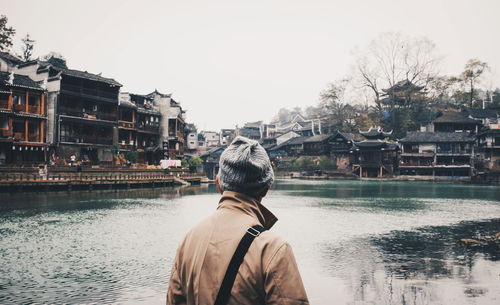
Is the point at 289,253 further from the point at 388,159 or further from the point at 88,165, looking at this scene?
→ the point at 388,159

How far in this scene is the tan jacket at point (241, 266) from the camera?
236 cm

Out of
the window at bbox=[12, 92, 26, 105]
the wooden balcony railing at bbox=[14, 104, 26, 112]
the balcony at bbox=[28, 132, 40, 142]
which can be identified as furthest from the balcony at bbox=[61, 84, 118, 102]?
the balcony at bbox=[28, 132, 40, 142]

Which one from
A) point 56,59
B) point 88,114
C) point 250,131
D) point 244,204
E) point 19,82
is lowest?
point 244,204

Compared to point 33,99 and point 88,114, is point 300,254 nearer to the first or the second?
point 33,99

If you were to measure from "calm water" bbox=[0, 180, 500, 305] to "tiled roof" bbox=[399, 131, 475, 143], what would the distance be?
46.4m

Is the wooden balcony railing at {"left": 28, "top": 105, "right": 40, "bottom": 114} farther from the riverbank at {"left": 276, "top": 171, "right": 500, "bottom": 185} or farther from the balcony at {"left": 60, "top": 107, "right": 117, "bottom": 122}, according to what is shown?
the riverbank at {"left": 276, "top": 171, "right": 500, "bottom": 185}

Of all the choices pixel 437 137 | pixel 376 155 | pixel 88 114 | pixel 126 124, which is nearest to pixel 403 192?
pixel 437 137

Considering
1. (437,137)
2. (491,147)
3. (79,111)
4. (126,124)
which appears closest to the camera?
(79,111)

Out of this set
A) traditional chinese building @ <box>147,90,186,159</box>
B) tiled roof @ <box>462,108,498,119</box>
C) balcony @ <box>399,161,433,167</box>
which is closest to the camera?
traditional chinese building @ <box>147,90,186,159</box>

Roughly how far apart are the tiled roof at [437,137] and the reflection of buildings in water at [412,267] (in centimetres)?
5692

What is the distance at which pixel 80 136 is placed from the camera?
48844mm

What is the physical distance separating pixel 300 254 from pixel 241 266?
13054 mm

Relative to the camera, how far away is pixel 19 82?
4331cm

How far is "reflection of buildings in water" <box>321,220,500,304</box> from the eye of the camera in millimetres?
10242
